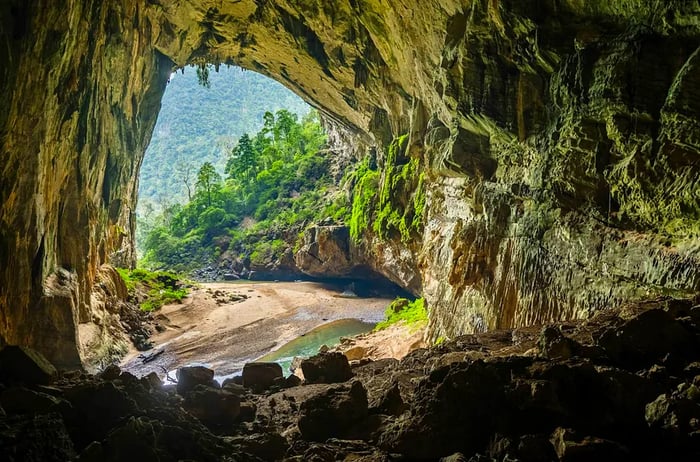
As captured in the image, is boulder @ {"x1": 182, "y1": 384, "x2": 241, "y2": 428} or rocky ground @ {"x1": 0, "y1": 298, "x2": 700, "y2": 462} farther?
boulder @ {"x1": 182, "y1": 384, "x2": 241, "y2": 428}

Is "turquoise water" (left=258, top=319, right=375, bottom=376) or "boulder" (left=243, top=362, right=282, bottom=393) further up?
"boulder" (left=243, top=362, right=282, bottom=393)

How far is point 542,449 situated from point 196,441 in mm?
2925

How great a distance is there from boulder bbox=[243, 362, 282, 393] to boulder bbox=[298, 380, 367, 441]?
2.93 metres

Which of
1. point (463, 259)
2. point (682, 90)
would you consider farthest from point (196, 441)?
point (463, 259)

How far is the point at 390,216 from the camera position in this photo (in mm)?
25578

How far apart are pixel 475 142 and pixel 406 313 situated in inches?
467

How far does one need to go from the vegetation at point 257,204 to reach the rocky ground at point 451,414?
1421 inches

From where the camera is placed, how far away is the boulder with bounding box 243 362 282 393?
8312 mm

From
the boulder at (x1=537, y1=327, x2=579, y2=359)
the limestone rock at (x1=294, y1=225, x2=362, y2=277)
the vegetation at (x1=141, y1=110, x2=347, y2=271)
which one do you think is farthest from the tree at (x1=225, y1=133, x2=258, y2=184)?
the boulder at (x1=537, y1=327, x2=579, y2=359)

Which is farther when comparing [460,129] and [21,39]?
[460,129]

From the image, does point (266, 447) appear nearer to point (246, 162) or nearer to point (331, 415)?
point (331, 415)

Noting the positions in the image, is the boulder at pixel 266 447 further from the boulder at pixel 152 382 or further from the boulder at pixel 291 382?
the boulder at pixel 291 382

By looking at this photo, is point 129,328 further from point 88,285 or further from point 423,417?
point 423,417

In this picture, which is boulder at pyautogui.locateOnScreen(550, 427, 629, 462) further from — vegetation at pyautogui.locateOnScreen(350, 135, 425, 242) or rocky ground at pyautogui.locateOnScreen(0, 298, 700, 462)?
vegetation at pyautogui.locateOnScreen(350, 135, 425, 242)
